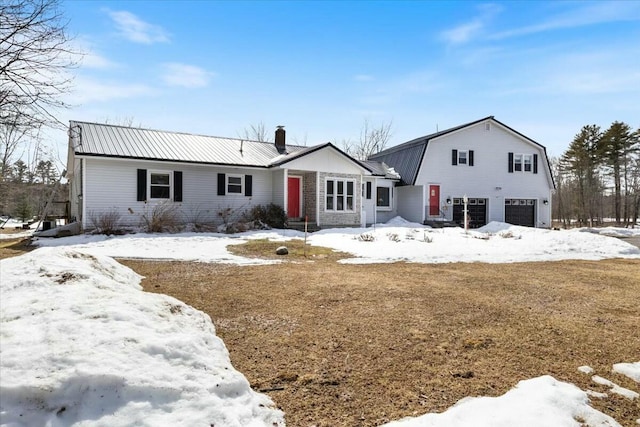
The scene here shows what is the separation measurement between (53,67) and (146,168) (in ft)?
24.5

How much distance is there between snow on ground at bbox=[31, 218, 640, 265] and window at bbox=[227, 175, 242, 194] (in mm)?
3347

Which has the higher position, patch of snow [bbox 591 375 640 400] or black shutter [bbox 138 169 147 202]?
black shutter [bbox 138 169 147 202]


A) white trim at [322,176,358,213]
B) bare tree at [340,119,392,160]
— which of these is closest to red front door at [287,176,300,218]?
white trim at [322,176,358,213]

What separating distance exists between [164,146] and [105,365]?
16.0 meters

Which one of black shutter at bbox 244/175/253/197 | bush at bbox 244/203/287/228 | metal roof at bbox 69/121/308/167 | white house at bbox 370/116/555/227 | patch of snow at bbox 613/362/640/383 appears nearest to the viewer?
patch of snow at bbox 613/362/640/383

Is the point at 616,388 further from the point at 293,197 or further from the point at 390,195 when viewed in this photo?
the point at 390,195

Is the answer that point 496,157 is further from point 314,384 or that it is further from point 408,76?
point 314,384

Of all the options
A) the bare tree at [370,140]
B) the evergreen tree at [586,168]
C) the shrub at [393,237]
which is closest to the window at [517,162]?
the evergreen tree at [586,168]

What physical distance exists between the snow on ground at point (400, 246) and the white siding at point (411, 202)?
7.69 metres

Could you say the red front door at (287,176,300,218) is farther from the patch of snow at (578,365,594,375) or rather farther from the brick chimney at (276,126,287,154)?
the patch of snow at (578,365,594,375)

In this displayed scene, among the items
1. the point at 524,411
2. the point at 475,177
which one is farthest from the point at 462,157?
the point at 524,411

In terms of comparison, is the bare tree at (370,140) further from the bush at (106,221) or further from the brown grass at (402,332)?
the brown grass at (402,332)

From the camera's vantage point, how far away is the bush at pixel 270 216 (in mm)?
17098

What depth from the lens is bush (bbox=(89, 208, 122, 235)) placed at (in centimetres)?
1355
